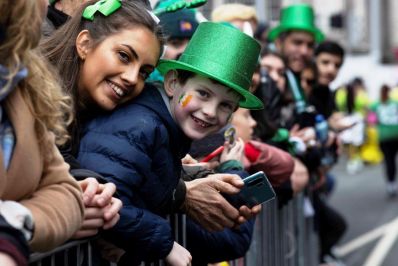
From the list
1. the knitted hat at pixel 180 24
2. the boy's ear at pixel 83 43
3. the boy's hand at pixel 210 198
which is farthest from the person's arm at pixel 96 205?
the knitted hat at pixel 180 24

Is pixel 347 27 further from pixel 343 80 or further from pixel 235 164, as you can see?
pixel 235 164

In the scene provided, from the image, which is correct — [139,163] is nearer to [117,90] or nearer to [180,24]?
[117,90]

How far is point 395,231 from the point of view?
1266cm

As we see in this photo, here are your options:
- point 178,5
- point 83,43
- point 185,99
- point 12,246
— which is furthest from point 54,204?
point 178,5

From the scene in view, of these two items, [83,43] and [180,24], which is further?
[180,24]

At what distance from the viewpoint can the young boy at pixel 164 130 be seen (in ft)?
9.94

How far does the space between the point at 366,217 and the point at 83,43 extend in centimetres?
1139

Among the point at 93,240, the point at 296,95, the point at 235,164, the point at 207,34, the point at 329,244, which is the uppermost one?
the point at 207,34

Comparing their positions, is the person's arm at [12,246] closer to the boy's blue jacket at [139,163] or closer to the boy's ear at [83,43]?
the boy's blue jacket at [139,163]

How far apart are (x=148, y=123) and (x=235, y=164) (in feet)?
3.20

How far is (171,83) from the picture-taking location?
3504mm

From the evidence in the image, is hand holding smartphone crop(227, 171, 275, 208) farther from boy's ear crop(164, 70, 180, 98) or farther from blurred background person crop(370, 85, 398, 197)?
blurred background person crop(370, 85, 398, 197)

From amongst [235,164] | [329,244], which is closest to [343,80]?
[329,244]

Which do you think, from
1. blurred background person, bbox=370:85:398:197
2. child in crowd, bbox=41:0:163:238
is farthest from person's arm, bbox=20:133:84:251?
blurred background person, bbox=370:85:398:197
